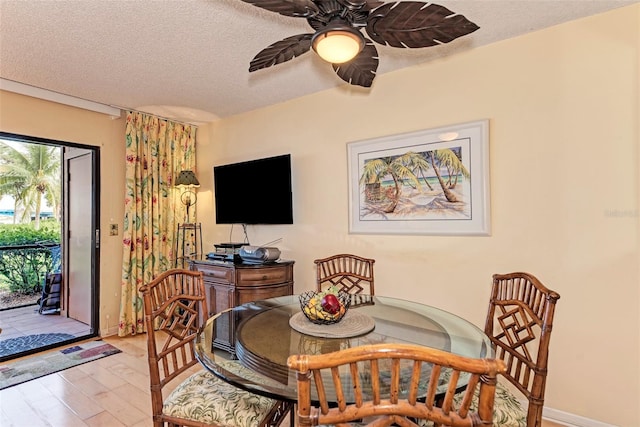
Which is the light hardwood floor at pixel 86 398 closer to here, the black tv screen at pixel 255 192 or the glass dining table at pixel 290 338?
the glass dining table at pixel 290 338

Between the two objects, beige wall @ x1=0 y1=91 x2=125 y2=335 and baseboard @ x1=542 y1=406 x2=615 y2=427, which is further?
beige wall @ x1=0 y1=91 x2=125 y2=335

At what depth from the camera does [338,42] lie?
4.59ft

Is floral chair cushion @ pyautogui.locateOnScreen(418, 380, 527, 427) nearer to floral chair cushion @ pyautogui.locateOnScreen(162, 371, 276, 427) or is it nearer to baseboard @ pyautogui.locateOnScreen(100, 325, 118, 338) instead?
floral chair cushion @ pyautogui.locateOnScreen(162, 371, 276, 427)

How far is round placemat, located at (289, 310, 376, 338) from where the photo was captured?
1.52 m

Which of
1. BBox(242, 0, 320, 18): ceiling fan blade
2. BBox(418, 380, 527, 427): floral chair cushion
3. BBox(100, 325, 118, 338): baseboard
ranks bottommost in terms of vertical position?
BBox(100, 325, 118, 338): baseboard

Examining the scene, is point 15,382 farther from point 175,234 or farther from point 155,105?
point 155,105

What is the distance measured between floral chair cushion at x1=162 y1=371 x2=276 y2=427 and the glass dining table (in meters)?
0.22

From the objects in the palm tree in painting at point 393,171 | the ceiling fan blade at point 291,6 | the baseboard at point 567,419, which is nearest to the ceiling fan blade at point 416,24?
the ceiling fan blade at point 291,6

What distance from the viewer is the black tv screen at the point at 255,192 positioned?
134 inches

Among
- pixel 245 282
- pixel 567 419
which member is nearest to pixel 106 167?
pixel 245 282

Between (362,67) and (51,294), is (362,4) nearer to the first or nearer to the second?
(362,67)

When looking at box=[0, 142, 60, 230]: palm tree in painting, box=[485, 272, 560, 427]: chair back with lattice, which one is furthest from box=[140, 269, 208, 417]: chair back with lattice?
box=[0, 142, 60, 230]: palm tree in painting

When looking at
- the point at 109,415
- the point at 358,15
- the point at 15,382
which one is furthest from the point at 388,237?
the point at 15,382

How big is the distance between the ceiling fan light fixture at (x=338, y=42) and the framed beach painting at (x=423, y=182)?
54.5 inches
